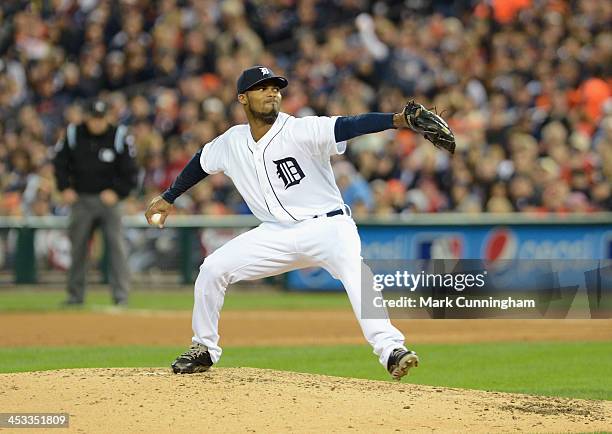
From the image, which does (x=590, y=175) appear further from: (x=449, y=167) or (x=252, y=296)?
(x=252, y=296)

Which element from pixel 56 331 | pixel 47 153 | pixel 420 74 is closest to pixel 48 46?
pixel 47 153

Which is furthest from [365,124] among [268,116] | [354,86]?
[354,86]

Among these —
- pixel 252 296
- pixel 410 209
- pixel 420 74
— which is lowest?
pixel 252 296

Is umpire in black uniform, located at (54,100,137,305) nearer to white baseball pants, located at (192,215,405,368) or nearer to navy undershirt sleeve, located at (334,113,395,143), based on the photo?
white baseball pants, located at (192,215,405,368)

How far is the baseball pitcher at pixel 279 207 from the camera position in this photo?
7.94 meters

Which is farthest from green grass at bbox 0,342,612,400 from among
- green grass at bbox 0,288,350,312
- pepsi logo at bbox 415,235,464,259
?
pepsi logo at bbox 415,235,464,259

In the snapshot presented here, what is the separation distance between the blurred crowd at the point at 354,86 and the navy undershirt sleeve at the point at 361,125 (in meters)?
8.44

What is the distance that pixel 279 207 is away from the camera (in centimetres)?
821

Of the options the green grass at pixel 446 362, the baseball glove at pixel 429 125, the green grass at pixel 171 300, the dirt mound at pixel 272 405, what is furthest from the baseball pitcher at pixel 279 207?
the green grass at pixel 171 300

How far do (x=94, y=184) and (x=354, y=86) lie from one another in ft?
17.2

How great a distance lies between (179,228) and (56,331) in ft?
17.7

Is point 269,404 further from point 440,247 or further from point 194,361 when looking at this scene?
point 440,247

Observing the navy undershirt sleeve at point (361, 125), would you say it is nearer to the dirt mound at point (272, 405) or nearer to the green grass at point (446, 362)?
the dirt mound at point (272, 405)

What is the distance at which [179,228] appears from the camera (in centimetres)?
1809
